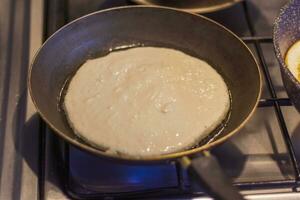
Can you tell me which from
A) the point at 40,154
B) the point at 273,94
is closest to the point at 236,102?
the point at 273,94

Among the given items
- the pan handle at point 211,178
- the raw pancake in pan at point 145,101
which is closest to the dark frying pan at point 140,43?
the raw pancake in pan at point 145,101

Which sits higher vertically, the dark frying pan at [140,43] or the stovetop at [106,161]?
the dark frying pan at [140,43]

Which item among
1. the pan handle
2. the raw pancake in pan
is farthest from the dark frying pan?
the pan handle

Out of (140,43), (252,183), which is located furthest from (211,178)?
(140,43)

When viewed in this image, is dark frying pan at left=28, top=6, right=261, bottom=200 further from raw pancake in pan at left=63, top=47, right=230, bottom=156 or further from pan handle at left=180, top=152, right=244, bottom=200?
pan handle at left=180, top=152, right=244, bottom=200

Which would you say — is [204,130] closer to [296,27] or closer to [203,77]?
[203,77]

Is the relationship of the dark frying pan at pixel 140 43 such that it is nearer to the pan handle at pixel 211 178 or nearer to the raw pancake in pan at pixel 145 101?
the raw pancake in pan at pixel 145 101
